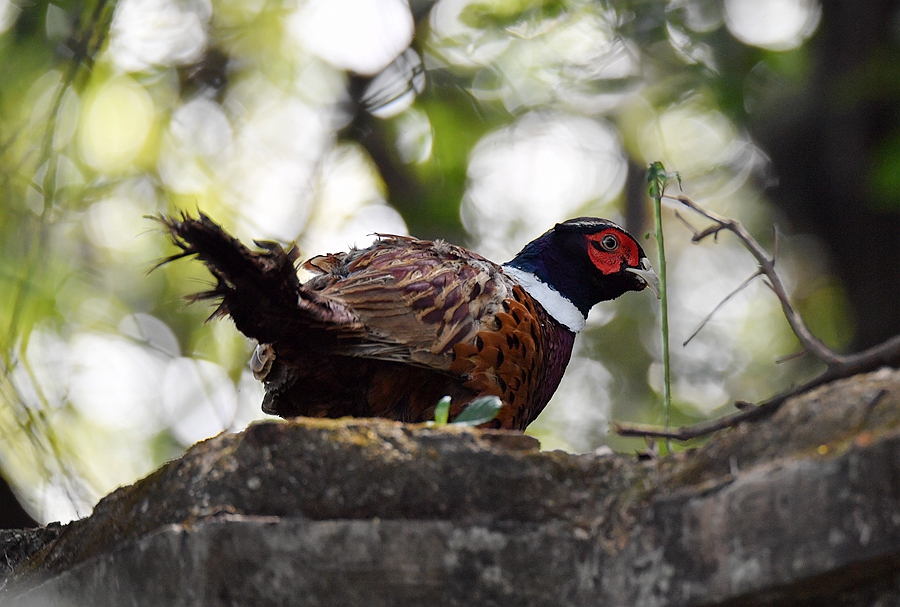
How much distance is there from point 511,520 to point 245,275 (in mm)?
1150

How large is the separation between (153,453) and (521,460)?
286 inches

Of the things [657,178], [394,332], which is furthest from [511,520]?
[394,332]

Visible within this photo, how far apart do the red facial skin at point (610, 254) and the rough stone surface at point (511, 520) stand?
235 centimetres

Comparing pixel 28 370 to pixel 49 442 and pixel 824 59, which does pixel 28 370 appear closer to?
pixel 49 442

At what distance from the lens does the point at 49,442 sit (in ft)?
12.6

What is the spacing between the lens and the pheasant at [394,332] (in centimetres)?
283

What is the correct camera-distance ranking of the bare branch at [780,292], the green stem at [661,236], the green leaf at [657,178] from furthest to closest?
the green leaf at [657,178], the green stem at [661,236], the bare branch at [780,292]

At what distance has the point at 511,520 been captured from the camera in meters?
1.73

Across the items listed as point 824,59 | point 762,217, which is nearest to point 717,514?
point 824,59

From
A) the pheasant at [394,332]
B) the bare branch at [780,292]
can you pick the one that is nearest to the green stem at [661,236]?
the bare branch at [780,292]

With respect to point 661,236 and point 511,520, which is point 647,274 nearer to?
point 661,236

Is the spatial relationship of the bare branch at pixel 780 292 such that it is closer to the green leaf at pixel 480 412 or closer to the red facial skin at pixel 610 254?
the green leaf at pixel 480 412

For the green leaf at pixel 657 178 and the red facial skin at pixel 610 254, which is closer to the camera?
the green leaf at pixel 657 178

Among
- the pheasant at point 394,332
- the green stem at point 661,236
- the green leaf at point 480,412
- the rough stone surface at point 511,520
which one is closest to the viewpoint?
the rough stone surface at point 511,520
